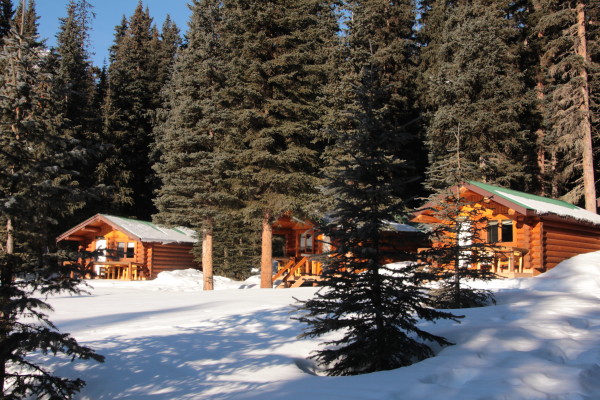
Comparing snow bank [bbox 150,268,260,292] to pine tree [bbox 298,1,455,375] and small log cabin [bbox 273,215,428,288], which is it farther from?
pine tree [bbox 298,1,455,375]

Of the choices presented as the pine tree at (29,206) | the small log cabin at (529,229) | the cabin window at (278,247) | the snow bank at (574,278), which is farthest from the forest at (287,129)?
the snow bank at (574,278)

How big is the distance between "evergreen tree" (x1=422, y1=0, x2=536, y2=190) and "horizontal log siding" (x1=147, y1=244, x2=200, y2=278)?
1727 cm

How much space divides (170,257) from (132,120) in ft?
59.4

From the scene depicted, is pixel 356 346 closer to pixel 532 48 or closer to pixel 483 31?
pixel 483 31

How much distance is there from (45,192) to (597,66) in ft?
94.9

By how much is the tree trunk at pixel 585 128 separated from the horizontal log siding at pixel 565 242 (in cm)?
348

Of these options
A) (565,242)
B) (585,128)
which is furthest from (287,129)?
(585,128)

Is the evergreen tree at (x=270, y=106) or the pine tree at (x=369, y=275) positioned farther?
the evergreen tree at (x=270, y=106)

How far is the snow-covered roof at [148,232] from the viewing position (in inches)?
1103

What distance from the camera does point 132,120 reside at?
43.2m

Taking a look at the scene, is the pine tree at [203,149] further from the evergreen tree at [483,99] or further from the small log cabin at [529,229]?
the evergreen tree at [483,99]

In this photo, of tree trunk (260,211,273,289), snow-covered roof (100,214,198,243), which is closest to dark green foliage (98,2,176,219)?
snow-covered roof (100,214,198,243)

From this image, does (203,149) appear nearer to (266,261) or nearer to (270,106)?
(270,106)

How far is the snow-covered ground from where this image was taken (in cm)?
541
